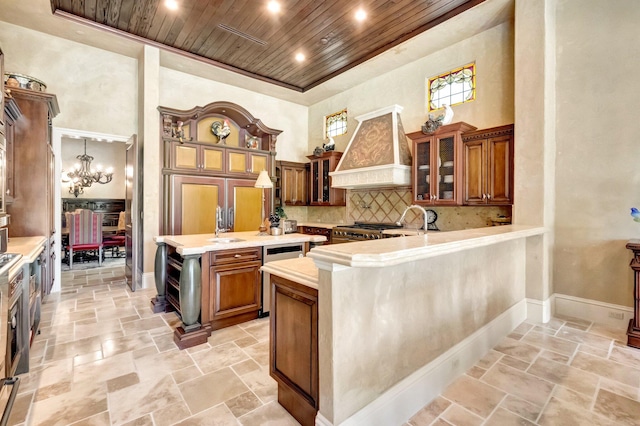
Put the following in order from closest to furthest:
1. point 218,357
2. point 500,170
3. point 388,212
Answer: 1. point 218,357
2. point 500,170
3. point 388,212

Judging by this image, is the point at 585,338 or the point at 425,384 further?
the point at 585,338

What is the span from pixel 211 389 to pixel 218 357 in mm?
457

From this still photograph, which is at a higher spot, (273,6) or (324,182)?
(273,6)

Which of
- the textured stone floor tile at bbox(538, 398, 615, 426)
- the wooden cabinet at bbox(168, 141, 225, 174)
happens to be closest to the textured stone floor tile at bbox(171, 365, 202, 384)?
the textured stone floor tile at bbox(538, 398, 615, 426)

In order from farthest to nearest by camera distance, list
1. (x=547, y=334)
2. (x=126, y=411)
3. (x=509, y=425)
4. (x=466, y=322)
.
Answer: (x=547, y=334), (x=466, y=322), (x=126, y=411), (x=509, y=425)

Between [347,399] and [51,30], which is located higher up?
[51,30]

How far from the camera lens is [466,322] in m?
2.27

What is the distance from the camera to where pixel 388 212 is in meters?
5.35

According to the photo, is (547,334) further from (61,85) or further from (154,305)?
(61,85)

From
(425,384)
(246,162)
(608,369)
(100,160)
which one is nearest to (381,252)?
(425,384)

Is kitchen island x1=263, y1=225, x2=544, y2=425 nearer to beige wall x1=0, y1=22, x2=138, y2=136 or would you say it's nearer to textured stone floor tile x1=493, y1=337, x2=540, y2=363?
textured stone floor tile x1=493, y1=337, x2=540, y2=363

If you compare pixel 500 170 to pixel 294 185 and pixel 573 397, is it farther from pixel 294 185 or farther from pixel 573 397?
pixel 294 185

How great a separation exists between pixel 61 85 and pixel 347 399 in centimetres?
562

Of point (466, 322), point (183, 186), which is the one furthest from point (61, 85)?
point (466, 322)
